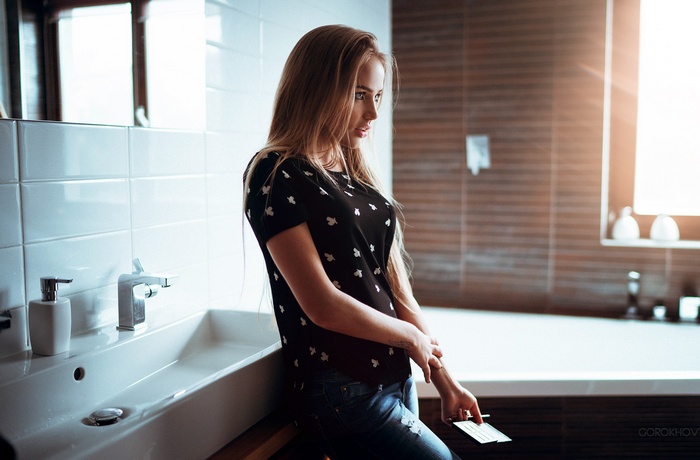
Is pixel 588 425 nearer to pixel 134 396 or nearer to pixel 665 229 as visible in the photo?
pixel 665 229

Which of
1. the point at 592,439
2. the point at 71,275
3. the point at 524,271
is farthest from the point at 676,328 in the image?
the point at 71,275

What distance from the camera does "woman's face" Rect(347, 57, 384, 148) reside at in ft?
4.88

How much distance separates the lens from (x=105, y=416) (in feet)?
4.39

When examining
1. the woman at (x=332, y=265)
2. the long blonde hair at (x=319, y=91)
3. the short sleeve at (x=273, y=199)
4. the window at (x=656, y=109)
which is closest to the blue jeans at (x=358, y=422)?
the woman at (x=332, y=265)

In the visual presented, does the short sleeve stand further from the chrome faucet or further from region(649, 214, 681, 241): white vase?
region(649, 214, 681, 241): white vase

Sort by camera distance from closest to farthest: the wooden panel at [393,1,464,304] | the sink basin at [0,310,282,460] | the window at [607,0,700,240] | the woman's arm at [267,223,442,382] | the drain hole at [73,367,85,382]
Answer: the sink basin at [0,310,282,460]
the woman's arm at [267,223,442,382]
the drain hole at [73,367,85,382]
the window at [607,0,700,240]
the wooden panel at [393,1,464,304]

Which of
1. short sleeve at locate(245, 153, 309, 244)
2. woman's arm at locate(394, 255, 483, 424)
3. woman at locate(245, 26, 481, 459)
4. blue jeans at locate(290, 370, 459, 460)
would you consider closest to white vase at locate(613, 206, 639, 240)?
woman's arm at locate(394, 255, 483, 424)

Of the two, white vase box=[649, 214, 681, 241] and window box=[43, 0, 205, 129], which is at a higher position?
window box=[43, 0, 205, 129]

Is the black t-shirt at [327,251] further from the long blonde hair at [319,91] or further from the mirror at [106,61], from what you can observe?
the mirror at [106,61]

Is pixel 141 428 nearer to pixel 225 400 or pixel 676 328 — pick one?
pixel 225 400

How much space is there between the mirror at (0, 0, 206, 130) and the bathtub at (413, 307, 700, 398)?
122 cm

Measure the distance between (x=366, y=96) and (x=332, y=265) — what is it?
41 cm

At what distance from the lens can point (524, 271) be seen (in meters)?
3.34

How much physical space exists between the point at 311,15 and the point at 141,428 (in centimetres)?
197
